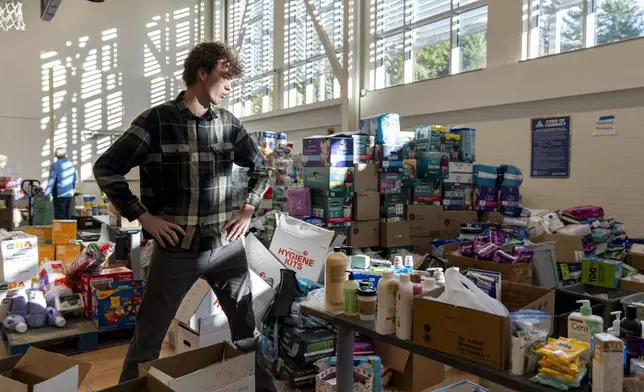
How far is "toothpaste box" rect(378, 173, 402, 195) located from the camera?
4.53m

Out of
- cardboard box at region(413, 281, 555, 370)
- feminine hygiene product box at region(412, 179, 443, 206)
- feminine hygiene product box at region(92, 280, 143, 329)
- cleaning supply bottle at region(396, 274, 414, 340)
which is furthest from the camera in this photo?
feminine hygiene product box at region(412, 179, 443, 206)

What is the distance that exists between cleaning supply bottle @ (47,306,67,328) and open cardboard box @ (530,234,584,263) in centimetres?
381

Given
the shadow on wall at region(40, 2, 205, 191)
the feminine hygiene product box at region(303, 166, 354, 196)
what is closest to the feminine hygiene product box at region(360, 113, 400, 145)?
the feminine hygiene product box at region(303, 166, 354, 196)

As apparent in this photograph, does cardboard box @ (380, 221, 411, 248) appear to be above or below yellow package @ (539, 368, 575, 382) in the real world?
below

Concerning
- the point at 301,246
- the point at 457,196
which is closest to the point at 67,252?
the point at 301,246

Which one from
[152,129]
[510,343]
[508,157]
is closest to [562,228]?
[508,157]

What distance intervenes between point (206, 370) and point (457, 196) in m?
3.89

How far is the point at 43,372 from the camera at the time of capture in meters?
1.57

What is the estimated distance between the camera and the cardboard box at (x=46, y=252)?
17.2 ft

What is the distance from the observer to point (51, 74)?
35.7ft

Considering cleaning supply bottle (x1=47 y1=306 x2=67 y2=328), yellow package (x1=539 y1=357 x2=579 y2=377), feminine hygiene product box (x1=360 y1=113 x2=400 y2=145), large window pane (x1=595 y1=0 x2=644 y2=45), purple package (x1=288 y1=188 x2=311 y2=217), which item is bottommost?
cleaning supply bottle (x1=47 y1=306 x2=67 y2=328)

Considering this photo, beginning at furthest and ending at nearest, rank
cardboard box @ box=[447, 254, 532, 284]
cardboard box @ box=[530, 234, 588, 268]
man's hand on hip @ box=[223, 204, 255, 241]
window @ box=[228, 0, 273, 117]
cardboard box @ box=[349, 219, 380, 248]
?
1. window @ box=[228, 0, 273, 117]
2. cardboard box @ box=[349, 219, 380, 248]
3. cardboard box @ box=[530, 234, 588, 268]
4. cardboard box @ box=[447, 254, 532, 284]
5. man's hand on hip @ box=[223, 204, 255, 241]

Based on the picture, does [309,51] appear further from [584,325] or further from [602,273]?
[584,325]

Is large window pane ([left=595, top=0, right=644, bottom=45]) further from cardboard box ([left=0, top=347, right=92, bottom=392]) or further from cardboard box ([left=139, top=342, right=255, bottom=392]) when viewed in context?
cardboard box ([left=0, top=347, right=92, bottom=392])
